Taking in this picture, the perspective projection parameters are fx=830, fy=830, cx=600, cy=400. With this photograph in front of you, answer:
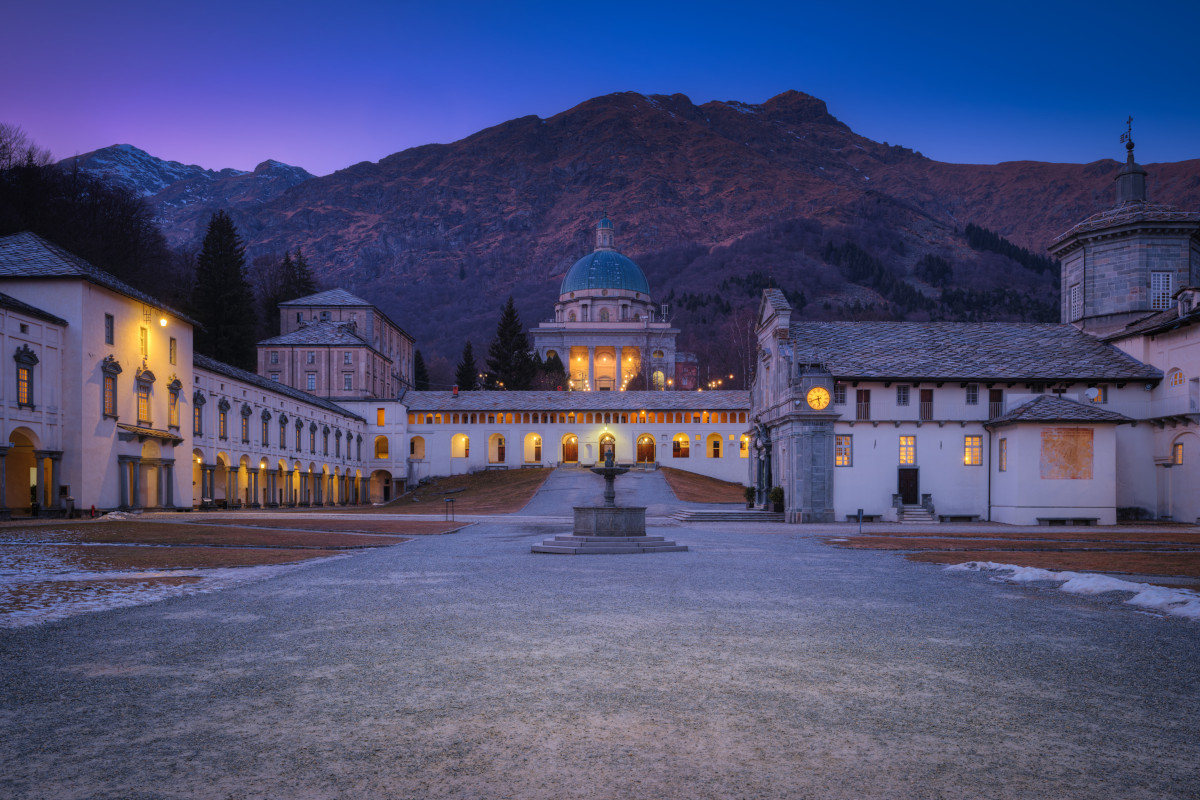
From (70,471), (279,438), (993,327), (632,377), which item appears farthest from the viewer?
(632,377)

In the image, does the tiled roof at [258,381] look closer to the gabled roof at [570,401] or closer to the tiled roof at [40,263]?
the gabled roof at [570,401]

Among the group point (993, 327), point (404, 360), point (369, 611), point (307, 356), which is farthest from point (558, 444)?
point (369, 611)

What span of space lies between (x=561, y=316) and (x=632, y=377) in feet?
63.1

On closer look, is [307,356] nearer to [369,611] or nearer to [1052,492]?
[1052,492]

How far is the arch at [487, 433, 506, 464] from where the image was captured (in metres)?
87.8

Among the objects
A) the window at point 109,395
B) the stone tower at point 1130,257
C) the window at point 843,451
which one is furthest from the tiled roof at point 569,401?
the window at point 109,395

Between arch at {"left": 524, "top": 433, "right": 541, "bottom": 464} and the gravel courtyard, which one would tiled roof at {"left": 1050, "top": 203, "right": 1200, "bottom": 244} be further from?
arch at {"left": 524, "top": 433, "right": 541, "bottom": 464}

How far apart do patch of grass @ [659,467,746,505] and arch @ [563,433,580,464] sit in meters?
10.2

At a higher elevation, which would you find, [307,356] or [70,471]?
[307,356]

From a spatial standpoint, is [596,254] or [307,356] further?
[596,254]

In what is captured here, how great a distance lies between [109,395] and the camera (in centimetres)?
4275

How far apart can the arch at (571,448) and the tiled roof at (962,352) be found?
4195 cm

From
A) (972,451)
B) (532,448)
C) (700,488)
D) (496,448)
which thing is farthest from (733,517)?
(496,448)

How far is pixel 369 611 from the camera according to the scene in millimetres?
12414
